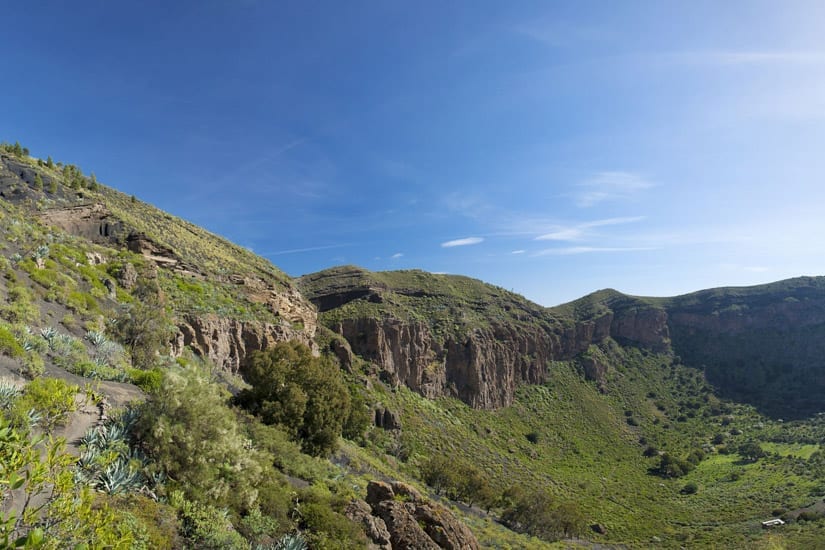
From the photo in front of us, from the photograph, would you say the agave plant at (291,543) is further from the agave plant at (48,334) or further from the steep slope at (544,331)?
the steep slope at (544,331)

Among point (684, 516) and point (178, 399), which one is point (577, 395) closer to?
point (684, 516)

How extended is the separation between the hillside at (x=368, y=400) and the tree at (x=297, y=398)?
0.42 feet

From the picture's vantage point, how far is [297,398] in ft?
61.0

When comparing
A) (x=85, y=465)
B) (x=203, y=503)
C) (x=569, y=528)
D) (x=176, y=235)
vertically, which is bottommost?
(x=569, y=528)

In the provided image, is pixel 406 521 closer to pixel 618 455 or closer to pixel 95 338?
pixel 95 338

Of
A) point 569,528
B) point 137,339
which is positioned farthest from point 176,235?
point 569,528

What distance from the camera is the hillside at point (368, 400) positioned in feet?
26.7

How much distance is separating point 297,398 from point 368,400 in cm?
3178

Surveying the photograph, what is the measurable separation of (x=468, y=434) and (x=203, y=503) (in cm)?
5956

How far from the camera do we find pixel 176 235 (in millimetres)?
43875

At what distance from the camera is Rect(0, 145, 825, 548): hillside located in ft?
26.7

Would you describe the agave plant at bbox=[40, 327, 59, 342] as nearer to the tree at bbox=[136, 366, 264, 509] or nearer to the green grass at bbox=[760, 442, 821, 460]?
the tree at bbox=[136, 366, 264, 509]

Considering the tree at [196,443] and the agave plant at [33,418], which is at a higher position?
the agave plant at [33,418]

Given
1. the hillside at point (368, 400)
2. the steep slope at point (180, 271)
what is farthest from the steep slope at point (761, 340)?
the steep slope at point (180, 271)
